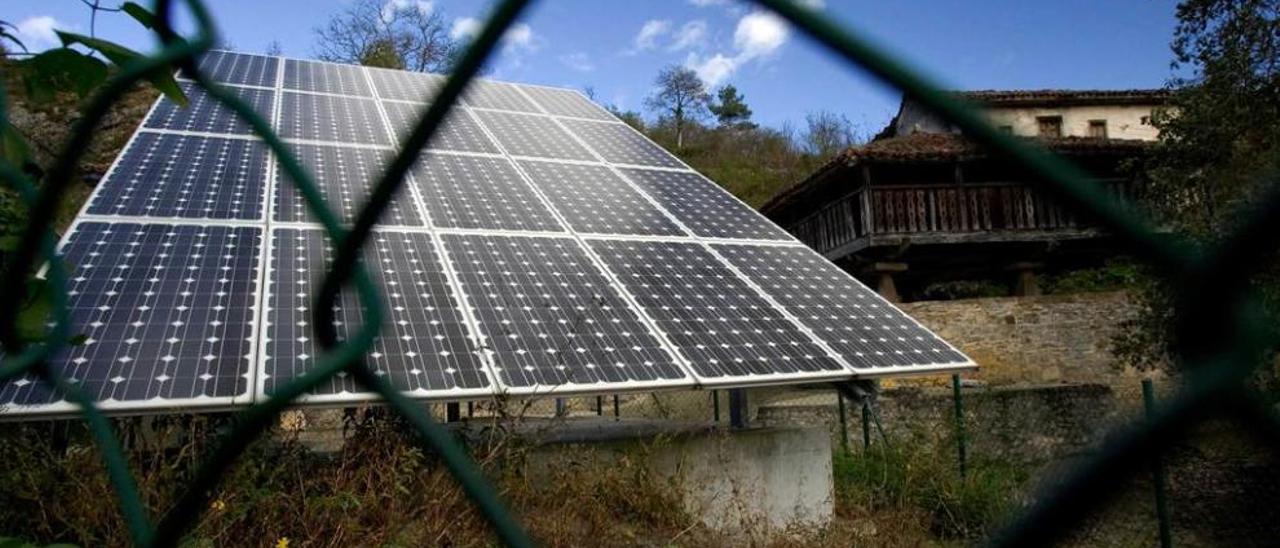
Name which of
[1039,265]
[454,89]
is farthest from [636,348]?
[1039,265]

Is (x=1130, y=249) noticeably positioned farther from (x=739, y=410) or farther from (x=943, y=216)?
(x=943, y=216)

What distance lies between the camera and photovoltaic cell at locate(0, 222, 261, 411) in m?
3.65

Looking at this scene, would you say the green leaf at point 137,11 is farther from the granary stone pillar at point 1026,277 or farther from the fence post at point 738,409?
the granary stone pillar at point 1026,277

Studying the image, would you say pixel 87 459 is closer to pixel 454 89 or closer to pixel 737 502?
pixel 737 502

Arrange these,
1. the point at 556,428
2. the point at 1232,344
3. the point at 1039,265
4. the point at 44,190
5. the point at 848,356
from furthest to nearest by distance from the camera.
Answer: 1. the point at 1039,265
2. the point at 556,428
3. the point at 848,356
4. the point at 44,190
5. the point at 1232,344

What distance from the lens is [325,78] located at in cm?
1104

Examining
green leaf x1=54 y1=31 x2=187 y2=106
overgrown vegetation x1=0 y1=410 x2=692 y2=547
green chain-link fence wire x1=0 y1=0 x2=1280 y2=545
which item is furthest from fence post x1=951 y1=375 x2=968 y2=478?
green chain-link fence wire x1=0 y1=0 x2=1280 y2=545

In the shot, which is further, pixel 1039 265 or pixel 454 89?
pixel 1039 265

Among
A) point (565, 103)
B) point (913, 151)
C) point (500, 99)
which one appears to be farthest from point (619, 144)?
point (913, 151)

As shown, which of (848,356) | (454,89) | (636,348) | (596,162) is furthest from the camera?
(596,162)

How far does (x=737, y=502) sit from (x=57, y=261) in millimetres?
4674

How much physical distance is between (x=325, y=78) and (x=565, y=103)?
10.3 ft

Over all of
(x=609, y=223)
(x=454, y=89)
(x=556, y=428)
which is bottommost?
(x=556, y=428)

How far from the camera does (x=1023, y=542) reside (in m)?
0.41
